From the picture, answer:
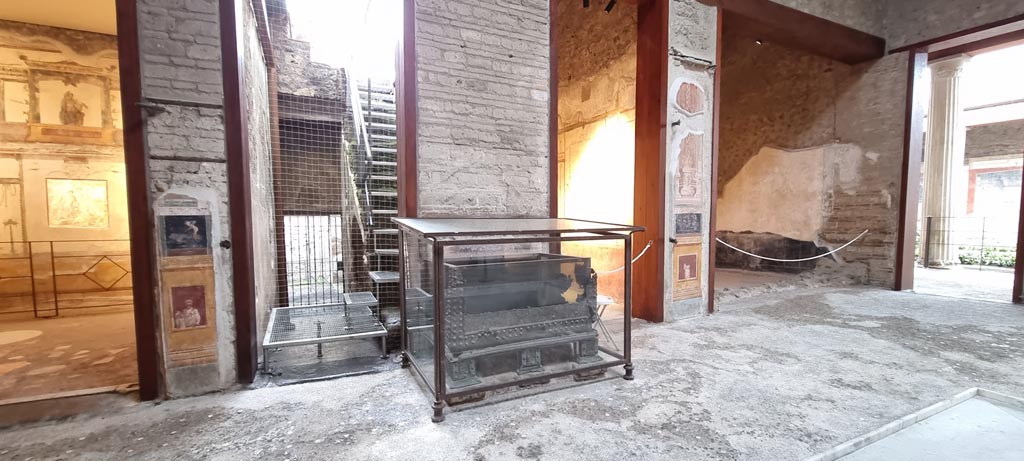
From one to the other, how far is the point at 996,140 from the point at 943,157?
1003cm

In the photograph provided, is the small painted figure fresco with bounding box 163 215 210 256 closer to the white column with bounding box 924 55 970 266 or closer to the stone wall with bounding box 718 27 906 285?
the stone wall with bounding box 718 27 906 285

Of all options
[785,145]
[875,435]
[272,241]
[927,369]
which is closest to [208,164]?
[272,241]

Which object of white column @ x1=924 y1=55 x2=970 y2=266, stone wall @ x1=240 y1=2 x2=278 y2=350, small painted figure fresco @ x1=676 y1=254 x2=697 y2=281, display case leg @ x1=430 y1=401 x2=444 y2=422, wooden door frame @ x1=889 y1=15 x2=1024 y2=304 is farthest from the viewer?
white column @ x1=924 y1=55 x2=970 y2=266

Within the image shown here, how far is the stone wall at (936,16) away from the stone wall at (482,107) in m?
6.30

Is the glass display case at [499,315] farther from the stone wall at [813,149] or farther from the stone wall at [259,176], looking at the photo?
the stone wall at [813,149]

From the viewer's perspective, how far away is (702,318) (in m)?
4.91

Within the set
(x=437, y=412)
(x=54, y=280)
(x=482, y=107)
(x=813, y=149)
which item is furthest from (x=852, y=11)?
(x=54, y=280)

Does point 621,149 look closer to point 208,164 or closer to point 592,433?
point 592,433

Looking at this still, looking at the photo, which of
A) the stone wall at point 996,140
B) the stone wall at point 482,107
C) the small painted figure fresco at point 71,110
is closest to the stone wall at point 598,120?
the stone wall at point 482,107

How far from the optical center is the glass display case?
2656mm

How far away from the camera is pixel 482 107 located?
392 cm

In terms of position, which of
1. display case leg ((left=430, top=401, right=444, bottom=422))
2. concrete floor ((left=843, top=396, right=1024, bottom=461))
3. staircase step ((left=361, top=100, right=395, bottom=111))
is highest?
staircase step ((left=361, top=100, right=395, bottom=111))

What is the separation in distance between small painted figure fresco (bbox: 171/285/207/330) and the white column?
46.8 ft

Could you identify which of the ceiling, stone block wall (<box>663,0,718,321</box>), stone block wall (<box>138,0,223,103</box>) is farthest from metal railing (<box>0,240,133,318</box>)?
stone block wall (<box>663,0,718,321</box>)
